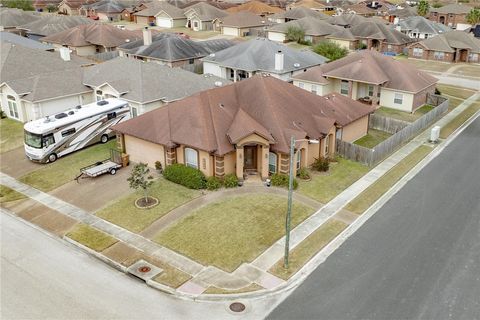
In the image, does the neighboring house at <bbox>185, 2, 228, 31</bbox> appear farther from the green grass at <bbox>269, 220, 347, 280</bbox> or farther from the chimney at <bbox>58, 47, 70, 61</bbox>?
the green grass at <bbox>269, 220, 347, 280</bbox>

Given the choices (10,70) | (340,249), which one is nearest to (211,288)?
(340,249)

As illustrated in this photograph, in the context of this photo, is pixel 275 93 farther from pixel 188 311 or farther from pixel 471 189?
pixel 188 311

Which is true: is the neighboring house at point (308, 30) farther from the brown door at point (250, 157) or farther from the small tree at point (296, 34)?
the brown door at point (250, 157)

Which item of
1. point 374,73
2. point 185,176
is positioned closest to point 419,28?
point 374,73

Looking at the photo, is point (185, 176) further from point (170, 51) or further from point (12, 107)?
point (170, 51)

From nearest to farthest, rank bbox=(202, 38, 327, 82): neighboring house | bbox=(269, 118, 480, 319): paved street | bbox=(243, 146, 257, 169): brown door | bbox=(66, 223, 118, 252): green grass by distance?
bbox=(269, 118, 480, 319): paved street
bbox=(66, 223, 118, 252): green grass
bbox=(243, 146, 257, 169): brown door
bbox=(202, 38, 327, 82): neighboring house

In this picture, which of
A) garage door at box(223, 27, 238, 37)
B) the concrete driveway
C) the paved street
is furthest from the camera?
garage door at box(223, 27, 238, 37)

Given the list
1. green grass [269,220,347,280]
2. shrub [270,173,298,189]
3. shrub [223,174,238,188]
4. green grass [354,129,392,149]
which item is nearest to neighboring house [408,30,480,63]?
green grass [354,129,392,149]
